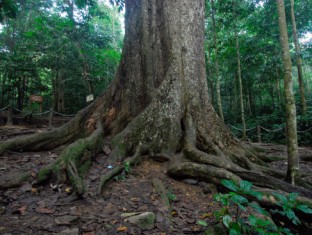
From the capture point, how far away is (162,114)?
4.43m

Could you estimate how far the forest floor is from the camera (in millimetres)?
2322

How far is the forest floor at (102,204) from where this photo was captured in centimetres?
232

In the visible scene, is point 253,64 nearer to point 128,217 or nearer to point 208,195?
point 208,195

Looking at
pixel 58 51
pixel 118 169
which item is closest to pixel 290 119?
pixel 118 169

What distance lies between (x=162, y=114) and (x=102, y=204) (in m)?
2.15

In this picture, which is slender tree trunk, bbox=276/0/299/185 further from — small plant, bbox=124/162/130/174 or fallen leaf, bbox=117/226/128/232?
fallen leaf, bbox=117/226/128/232

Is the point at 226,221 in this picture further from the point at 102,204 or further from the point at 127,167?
the point at 127,167

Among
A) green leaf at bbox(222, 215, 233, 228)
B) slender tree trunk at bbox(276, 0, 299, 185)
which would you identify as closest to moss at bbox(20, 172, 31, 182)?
green leaf at bbox(222, 215, 233, 228)

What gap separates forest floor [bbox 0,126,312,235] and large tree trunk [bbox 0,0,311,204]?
274mm

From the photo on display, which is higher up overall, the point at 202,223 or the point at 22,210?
the point at 22,210

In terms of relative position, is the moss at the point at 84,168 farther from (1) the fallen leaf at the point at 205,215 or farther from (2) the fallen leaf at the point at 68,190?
(1) the fallen leaf at the point at 205,215

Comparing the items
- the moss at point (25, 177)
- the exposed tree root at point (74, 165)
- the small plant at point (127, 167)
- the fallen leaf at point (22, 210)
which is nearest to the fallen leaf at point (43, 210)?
the fallen leaf at point (22, 210)

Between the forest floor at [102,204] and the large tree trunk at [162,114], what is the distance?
27cm

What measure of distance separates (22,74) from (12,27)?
20.2ft
